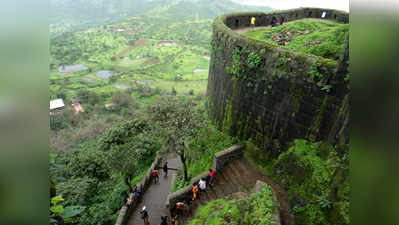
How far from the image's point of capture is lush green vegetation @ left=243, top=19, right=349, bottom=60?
818 cm

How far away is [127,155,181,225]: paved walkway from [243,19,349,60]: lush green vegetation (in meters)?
9.64

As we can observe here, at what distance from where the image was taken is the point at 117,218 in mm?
10164

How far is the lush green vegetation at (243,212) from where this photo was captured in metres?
6.48

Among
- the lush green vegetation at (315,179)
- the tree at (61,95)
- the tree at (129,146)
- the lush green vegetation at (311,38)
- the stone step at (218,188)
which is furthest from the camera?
the tree at (61,95)

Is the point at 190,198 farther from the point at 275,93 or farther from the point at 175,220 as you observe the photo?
the point at 275,93

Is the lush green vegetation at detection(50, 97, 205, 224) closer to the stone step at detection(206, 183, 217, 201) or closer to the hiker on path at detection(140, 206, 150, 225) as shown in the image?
the hiker on path at detection(140, 206, 150, 225)

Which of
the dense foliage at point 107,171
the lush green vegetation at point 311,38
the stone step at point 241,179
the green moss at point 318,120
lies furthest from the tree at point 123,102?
the green moss at point 318,120

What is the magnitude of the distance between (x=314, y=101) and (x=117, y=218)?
1003 centimetres

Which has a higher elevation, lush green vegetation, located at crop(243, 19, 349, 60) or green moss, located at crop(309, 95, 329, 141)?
lush green vegetation, located at crop(243, 19, 349, 60)

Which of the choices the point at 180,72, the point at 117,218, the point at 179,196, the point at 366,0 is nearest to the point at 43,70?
the point at 366,0

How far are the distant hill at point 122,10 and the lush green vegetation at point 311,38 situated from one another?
132 meters


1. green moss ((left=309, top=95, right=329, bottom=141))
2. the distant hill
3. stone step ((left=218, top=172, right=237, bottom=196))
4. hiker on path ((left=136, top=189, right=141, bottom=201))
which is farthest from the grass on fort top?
the distant hill

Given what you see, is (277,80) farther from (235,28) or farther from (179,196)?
(235,28)

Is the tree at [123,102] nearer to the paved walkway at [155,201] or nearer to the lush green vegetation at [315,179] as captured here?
the paved walkway at [155,201]
